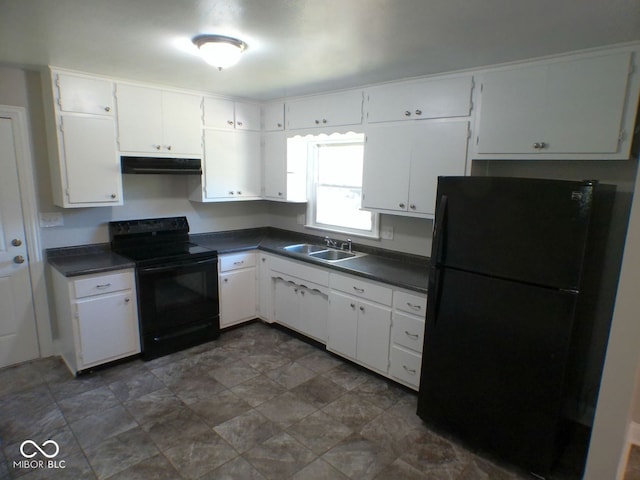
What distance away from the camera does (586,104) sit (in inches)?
83.8

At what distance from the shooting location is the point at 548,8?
64.4 inches

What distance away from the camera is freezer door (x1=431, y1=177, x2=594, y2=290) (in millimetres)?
1834

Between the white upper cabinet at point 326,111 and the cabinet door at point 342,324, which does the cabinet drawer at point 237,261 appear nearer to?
the cabinet door at point 342,324

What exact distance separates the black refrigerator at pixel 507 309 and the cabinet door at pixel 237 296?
2.14 metres

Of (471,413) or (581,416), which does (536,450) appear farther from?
(581,416)

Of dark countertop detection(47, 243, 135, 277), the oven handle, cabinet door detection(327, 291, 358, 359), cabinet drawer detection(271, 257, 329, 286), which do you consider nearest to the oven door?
the oven handle

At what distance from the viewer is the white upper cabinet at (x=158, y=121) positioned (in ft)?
10.5

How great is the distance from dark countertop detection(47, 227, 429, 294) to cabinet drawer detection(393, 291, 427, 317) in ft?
0.23

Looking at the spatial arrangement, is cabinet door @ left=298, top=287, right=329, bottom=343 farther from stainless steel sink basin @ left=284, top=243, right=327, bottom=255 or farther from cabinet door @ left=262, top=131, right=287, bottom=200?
cabinet door @ left=262, top=131, right=287, bottom=200

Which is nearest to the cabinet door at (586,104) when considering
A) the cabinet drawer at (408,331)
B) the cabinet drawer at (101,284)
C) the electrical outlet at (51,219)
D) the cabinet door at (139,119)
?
the cabinet drawer at (408,331)

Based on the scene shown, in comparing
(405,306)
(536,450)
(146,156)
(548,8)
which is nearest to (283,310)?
(405,306)

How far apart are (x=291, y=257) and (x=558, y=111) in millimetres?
2404

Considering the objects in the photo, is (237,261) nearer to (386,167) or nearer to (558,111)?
(386,167)

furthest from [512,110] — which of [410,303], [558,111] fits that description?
[410,303]
